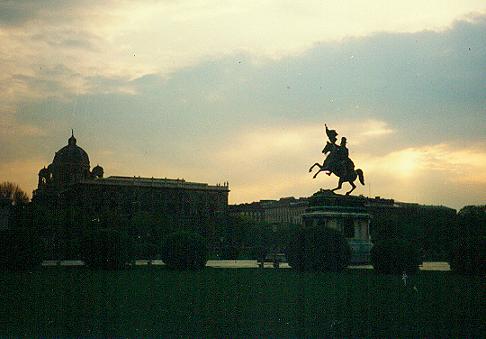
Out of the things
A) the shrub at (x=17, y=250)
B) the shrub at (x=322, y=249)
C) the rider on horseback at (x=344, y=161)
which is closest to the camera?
the shrub at (x=322, y=249)

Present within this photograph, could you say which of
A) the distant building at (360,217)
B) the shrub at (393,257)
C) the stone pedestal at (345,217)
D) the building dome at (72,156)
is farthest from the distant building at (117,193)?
the shrub at (393,257)

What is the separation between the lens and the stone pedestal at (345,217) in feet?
121

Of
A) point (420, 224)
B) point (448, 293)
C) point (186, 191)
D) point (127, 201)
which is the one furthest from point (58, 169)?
point (448, 293)

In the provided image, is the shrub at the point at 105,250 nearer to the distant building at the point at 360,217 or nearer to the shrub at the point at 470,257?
the distant building at the point at 360,217

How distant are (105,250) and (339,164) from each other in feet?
43.7

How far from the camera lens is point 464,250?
107 ft

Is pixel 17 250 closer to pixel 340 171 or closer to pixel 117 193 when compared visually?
pixel 340 171

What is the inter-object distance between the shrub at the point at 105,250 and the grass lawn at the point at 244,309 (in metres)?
12.7

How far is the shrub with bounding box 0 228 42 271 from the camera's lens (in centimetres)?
3594

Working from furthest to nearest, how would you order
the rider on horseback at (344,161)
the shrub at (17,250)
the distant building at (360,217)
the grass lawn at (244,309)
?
1. the rider on horseback at (344,161)
2. the distant building at (360,217)
3. the shrub at (17,250)
4. the grass lawn at (244,309)

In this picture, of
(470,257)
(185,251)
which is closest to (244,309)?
(470,257)

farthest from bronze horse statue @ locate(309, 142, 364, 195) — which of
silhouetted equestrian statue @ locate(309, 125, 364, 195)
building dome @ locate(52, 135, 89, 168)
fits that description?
building dome @ locate(52, 135, 89, 168)

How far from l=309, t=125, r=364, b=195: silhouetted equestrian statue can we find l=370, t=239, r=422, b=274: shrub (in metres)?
5.84

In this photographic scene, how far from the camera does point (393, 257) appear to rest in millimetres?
31719
